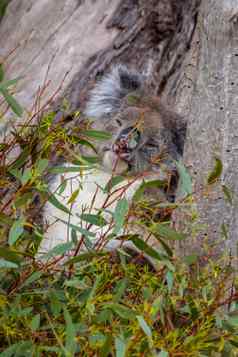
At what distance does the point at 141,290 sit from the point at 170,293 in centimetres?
7

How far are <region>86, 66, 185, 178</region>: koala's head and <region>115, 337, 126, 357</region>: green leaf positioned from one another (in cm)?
165

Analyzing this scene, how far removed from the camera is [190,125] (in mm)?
2588

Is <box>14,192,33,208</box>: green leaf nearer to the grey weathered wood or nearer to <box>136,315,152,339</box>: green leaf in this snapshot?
<box>136,315,152,339</box>: green leaf

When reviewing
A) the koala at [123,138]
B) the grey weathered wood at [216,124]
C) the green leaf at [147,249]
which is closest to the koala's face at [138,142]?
the koala at [123,138]

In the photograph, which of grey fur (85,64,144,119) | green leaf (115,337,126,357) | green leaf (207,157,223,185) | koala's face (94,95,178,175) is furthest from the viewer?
grey fur (85,64,144,119)

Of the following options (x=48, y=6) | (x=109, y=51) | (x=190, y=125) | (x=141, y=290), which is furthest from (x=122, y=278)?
(x=48, y=6)

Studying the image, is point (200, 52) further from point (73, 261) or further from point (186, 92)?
point (186, 92)

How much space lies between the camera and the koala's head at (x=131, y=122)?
11.3 feet

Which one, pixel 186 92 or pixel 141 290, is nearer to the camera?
pixel 141 290

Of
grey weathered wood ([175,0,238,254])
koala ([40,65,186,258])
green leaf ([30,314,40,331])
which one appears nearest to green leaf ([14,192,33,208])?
green leaf ([30,314,40,331])

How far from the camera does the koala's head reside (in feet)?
11.3

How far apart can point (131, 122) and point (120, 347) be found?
199 centimetres

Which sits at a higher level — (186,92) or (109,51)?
(109,51)

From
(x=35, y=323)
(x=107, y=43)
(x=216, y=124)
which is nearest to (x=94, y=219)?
(x=35, y=323)
